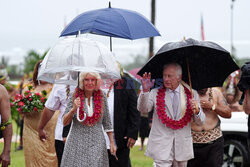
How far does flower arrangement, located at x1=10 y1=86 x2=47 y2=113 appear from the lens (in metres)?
8.12

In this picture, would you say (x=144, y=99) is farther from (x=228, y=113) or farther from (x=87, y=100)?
(x=228, y=113)

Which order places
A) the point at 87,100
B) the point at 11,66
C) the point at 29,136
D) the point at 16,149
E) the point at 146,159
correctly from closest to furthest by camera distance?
the point at 87,100 → the point at 29,136 → the point at 146,159 → the point at 16,149 → the point at 11,66

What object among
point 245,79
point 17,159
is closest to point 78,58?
point 245,79

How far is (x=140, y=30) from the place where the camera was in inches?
252

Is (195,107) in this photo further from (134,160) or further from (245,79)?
(134,160)

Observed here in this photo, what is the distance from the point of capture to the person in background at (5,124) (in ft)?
17.9

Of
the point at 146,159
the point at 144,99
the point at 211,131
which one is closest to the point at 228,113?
the point at 211,131

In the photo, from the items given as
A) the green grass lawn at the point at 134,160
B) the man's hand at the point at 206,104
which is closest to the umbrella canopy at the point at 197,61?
the man's hand at the point at 206,104

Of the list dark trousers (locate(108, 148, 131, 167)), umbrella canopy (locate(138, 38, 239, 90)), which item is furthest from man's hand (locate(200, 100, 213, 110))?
dark trousers (locate(108, 148, 131, 167))

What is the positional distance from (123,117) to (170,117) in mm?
1273

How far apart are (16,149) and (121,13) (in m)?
8.74

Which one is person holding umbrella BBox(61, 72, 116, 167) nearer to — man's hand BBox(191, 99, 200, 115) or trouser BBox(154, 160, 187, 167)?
trouser BBox(154, 160, 187, 167)

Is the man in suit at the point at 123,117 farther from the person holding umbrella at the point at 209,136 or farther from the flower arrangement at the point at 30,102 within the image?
the flower arrangement at the point at 30,102

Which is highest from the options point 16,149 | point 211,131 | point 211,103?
point 211,103
